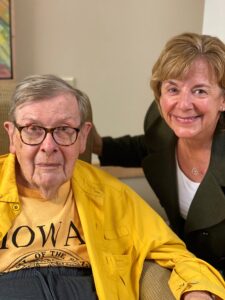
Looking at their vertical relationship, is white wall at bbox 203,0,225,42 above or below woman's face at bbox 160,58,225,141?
above

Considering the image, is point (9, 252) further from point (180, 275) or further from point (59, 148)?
point (180, 275)

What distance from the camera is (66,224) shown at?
127 centimetres

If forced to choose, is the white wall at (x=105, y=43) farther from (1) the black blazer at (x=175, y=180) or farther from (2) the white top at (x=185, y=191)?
(2) the white top at (x=185, y=191)

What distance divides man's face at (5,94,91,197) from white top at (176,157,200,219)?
0.52 m

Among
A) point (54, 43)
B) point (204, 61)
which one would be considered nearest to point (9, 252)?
point (204, 61)

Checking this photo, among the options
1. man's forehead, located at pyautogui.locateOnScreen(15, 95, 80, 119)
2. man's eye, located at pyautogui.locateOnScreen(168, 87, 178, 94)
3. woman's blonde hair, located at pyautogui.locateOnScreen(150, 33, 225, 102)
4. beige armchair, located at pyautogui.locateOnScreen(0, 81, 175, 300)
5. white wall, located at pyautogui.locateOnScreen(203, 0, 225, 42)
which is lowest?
beige armchair, located at pyautogui.locateOnScreen(0, 81, 175, 300)

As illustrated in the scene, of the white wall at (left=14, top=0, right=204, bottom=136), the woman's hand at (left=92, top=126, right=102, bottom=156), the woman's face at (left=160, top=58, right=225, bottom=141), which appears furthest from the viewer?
the white wall at (left=14, top=0, right=204, bottom=136)

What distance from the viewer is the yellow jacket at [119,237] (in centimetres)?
120

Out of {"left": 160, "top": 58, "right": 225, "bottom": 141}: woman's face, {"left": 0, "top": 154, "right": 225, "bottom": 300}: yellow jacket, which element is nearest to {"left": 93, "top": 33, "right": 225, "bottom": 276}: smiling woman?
{"left": 160, "top": 58, "right": 225, "bottom": 141}: woman's face

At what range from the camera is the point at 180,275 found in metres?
1.21

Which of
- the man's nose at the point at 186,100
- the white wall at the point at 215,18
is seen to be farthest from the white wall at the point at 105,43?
the man's nose at the point at 186,100

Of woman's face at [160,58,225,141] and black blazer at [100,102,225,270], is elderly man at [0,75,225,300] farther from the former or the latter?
woman's face at [160,58,225,141]

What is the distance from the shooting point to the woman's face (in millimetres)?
1349

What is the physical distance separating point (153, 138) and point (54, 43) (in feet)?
2.23
